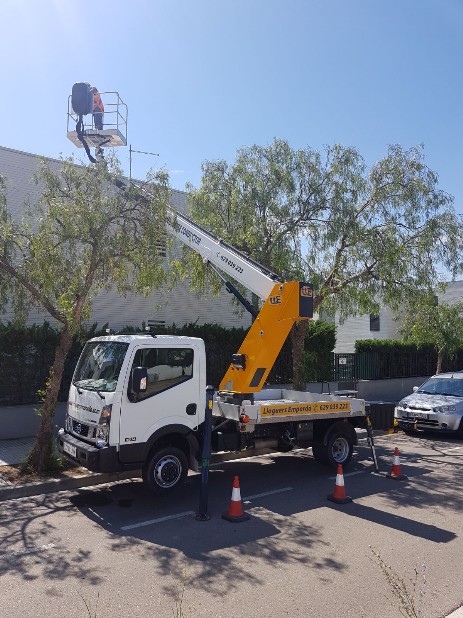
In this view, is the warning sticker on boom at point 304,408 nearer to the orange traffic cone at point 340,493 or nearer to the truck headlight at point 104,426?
the orange traffic cone at point 340,493

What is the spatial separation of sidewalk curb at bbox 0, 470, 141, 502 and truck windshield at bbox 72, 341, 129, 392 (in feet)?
5.06

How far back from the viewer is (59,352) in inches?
372

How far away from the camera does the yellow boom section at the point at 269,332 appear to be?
28.7ft

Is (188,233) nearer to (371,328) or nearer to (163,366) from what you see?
(163,366)

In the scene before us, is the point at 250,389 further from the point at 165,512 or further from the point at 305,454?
the point at 305,454

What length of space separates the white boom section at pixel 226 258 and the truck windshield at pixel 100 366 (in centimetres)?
273

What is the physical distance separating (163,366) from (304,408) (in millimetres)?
2578

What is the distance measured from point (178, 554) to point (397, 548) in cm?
239

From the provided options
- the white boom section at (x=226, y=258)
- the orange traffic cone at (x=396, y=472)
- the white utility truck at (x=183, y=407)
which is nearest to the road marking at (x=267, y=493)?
the white utility truck at (x=183, y=407)

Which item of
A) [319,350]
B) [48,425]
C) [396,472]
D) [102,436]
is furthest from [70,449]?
[319,350]

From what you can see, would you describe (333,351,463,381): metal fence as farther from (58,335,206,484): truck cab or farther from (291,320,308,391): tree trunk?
(58,335,206,484): truck cab

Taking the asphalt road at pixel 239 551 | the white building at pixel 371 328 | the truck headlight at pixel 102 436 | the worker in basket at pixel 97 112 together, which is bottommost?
the asphalt road at pixel 239 551

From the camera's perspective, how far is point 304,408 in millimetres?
9117

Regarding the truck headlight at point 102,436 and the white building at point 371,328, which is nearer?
the truck headlight at point 102,436
